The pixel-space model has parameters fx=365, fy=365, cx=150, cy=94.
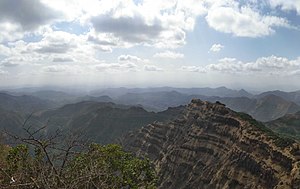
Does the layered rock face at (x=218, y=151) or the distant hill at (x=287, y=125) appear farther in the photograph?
the distant hill at (x=287, y=125)

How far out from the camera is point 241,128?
9444cm

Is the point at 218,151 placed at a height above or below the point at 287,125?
above

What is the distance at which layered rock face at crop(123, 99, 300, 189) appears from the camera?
229 ft

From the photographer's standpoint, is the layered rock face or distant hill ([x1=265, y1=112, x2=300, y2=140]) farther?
distant hill ([x1=265, y1=112, x2=300, y2=140])

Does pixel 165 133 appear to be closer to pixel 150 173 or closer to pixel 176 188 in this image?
pixel 176 188

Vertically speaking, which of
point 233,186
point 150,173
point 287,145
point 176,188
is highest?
point 150,173

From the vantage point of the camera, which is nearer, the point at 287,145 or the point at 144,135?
the point at 287,145

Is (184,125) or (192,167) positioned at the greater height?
(184,125)

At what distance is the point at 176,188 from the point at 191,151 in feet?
41.1

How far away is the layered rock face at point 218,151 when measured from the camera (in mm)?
69812

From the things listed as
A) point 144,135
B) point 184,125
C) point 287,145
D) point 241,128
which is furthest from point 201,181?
point 144,135

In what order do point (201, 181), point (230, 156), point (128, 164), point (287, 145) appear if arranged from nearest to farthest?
point (128, 164), point (287, 145), point (230, 156), point (201, 181)

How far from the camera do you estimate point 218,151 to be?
101375 mm

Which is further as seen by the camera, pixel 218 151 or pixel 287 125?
pixel 287 125
